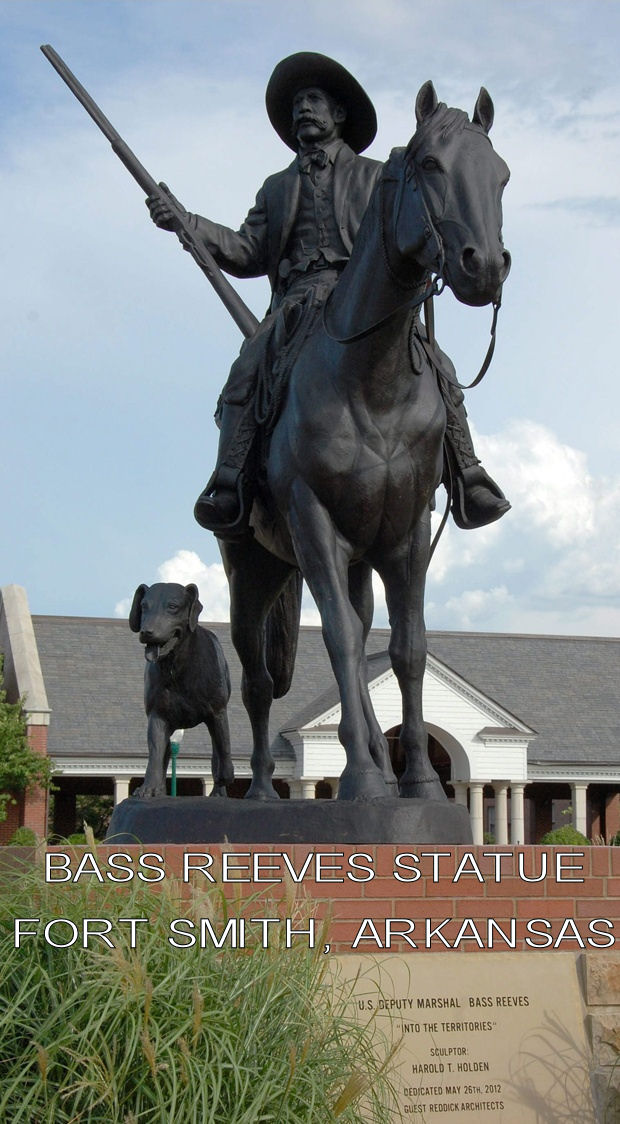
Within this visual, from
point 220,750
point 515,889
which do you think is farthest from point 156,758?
point 515,889

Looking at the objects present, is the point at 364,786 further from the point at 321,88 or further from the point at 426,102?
the point at 321,88

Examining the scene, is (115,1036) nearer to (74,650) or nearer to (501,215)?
(501,215)

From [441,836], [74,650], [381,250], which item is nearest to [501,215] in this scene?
[381,250]

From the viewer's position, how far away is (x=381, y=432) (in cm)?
638

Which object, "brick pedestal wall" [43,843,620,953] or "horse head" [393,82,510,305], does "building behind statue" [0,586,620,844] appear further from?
"horse head" [393,82,510,305]

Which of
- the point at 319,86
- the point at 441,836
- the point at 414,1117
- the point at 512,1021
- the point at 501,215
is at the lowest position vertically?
the point at 414,1117

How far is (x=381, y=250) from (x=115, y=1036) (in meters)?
3.48

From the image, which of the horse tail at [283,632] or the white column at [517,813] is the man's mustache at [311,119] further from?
the white column at [517,813]

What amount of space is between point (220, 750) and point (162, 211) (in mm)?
3123

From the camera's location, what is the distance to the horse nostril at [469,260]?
17.3ft

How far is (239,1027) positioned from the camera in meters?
4.28

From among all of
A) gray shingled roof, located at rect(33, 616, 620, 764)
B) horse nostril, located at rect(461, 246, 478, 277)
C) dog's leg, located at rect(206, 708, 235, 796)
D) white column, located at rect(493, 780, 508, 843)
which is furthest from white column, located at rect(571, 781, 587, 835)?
horse nostril, located at rect(461, 246, 478, 277)

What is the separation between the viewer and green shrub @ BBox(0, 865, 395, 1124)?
398 cm

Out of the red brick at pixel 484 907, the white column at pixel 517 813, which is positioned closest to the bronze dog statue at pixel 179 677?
the red brick at pixel 484 907
